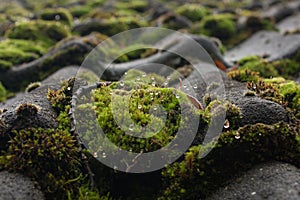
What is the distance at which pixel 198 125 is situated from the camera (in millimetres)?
5242

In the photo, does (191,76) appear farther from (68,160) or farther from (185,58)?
(68,160)

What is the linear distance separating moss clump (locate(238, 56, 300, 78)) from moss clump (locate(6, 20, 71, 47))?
629 centimetres

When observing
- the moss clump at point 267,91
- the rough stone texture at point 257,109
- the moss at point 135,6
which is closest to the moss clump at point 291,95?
the moss clump at point 267,91

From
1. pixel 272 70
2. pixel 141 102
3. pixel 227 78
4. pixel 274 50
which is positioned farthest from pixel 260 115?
pixel 274 50

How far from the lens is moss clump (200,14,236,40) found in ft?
47.4

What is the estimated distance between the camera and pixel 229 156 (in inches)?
191

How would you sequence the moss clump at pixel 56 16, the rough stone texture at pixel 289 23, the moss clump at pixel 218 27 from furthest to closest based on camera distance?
the rough stone texture at pixel 289 23 < the moss clump at pixel 56 16 < the moss clump at pixel 218 27

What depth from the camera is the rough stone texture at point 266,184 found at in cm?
416

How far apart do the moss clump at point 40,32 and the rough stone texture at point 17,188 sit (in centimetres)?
781

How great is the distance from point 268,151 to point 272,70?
5.22 meters

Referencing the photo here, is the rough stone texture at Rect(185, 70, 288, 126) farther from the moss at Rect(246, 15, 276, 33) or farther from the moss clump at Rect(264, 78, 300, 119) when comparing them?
the moss at Rect(246, 15, 276, 33)

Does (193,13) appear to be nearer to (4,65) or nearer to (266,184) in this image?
(4,65)

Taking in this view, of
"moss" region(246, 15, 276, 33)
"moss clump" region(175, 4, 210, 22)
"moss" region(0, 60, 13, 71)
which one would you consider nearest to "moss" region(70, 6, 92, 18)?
"moss clump" region(175, 4, 210, 22)

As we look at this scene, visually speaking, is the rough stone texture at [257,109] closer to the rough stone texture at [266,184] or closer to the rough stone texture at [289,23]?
the rough stone texture at [266,184]
